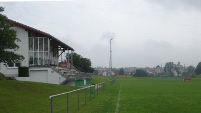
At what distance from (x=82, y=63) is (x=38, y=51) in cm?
4632

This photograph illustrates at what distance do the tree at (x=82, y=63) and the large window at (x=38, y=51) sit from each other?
138ft

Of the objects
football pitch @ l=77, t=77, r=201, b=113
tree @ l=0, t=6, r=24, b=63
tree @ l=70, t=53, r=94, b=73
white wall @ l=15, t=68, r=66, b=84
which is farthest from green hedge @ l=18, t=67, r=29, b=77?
tree @ l=70, t=53, r=94, b=73

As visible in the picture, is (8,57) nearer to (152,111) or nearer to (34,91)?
(34,91)

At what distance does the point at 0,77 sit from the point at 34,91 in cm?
583

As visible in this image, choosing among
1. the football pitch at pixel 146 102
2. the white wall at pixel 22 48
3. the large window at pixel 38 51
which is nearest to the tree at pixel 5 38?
the football pitch at pixel 146 102

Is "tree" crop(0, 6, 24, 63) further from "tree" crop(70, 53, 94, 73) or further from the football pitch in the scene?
"tree" crop(70, 53, 94, 73)

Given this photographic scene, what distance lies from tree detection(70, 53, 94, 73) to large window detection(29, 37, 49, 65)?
42.1m

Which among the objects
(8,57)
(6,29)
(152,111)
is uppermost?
(6,29)

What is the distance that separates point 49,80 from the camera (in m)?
45.0

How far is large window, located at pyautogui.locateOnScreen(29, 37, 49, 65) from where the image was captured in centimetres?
4812

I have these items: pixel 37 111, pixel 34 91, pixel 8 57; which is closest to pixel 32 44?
pixel 34 91

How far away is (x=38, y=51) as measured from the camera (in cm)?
4819

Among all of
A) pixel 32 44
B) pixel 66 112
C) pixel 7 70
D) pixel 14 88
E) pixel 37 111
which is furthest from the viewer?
pixel 32 44

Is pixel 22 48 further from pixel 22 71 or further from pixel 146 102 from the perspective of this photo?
pixel 146 102
